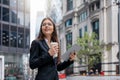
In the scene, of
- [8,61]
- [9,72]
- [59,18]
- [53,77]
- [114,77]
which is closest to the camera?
[53,77]

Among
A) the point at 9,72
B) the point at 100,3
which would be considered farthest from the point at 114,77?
the point at 100,3

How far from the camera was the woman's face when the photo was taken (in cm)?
244

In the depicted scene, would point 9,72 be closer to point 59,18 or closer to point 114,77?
point 114,77

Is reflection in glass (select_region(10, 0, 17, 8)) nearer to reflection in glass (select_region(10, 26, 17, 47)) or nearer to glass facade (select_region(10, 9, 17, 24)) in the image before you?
glass facade (select_region(10, 9, 17, 24))

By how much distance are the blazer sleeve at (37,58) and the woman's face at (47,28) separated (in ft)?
0.25

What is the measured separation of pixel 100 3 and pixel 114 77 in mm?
32772

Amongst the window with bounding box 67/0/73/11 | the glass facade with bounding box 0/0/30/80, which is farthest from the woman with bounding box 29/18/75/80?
the window with bounding box 67/0/73/11

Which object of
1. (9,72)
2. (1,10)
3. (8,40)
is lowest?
(9,72)

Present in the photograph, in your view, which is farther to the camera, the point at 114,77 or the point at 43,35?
the point at 114,77

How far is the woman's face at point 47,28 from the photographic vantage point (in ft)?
8.00

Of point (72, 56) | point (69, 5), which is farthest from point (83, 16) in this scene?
point (72, 56)

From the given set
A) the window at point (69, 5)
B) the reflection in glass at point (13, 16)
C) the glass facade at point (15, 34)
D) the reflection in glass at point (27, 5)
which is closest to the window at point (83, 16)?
the window at point (69, 5)

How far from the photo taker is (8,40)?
28.5 m

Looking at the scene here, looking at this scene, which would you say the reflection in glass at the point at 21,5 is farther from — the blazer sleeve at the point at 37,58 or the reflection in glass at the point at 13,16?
the blazer sleeve at the point at 37,58
